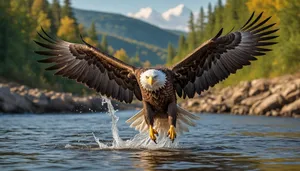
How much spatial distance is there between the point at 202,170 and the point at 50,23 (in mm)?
73660

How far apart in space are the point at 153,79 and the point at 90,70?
102 inches

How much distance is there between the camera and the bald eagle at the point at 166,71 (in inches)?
481

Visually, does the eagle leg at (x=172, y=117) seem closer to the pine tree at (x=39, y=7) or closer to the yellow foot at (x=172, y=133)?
the yellow foot at (x=172, y=133)

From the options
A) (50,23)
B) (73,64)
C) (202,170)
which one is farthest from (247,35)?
(50,23)

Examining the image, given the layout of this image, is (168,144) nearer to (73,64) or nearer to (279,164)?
(73,64)

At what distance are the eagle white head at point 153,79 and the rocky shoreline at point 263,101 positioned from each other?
22.4 meters

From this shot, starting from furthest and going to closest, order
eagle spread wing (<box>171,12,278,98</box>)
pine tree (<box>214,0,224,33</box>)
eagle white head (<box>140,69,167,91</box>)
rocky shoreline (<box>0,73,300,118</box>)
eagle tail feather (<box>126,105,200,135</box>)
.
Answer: pine tree (<box>214,0,224,33</box>), rocky shoreline (<box>0,73,300,118</box>), eagle tail feather (<box>126,105,200,135</box>), eagle spread wing (<box>171,12,278,98</box>), eagle white head (<box>140,69,167,91</box>)

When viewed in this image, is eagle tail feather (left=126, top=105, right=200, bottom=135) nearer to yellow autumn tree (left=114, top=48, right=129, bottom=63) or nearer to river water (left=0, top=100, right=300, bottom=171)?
river water (left=0, top=100, right=300, bottom=171)

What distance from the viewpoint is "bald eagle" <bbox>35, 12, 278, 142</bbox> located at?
12.2 m

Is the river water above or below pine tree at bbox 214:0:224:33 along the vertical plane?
below

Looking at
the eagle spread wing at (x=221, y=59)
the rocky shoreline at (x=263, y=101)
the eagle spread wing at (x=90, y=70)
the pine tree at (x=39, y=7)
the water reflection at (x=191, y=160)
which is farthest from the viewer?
the pine tree at (x=39, y=7)

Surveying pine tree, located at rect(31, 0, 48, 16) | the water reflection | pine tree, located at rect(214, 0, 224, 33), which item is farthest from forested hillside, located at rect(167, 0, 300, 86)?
pine tree, located at rect(31, 0, 48, 16)

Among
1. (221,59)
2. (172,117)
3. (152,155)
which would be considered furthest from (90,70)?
(152,155)

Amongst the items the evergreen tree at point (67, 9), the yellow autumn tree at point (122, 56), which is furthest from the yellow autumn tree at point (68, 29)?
the yellow autumn tree at point (122, 56)
